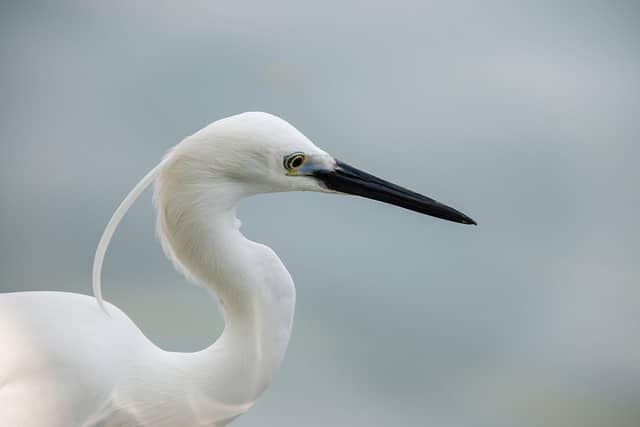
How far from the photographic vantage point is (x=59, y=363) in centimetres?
128

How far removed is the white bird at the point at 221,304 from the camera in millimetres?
1181

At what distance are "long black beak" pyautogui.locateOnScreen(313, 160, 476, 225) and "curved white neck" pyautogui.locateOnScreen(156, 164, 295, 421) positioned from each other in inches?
6.1

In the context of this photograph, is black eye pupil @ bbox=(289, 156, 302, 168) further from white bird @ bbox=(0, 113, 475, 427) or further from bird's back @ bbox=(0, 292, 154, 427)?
bird's back @ bbox=(0, 292, 154, 427)

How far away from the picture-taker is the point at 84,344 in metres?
1.29

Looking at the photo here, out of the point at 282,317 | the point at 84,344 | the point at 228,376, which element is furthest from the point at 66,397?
the point at 282,317

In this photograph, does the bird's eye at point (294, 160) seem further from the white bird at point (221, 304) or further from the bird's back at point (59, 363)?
the bird's back at point (59, 363)

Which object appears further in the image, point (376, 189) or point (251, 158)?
point (376, 189)

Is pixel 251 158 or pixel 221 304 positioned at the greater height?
pixel 251 158

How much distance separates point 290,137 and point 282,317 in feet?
0.92

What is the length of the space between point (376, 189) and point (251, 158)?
0.79 ft

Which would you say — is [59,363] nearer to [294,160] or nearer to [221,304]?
[221,304]

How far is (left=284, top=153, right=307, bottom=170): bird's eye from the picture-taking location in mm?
1209

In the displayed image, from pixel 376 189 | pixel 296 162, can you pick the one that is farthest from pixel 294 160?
pixel 376 189

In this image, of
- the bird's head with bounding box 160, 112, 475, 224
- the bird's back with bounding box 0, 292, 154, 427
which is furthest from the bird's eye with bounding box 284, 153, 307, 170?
the bird's back with bounding box 0, 292, 154, 427
